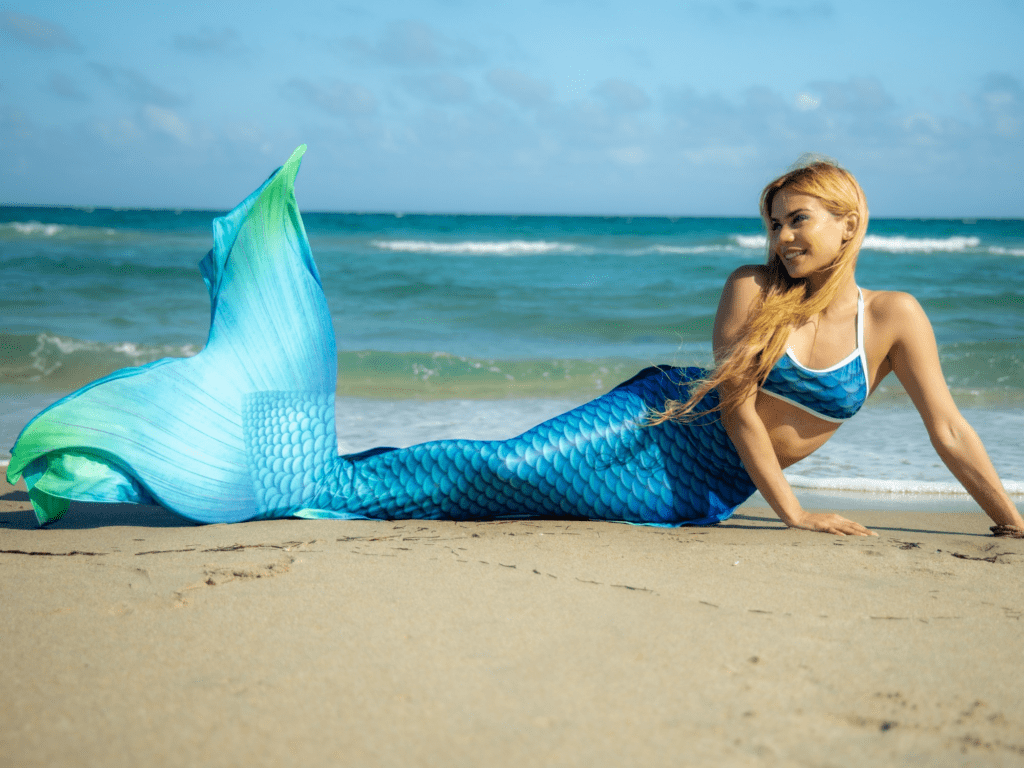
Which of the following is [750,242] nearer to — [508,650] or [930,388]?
[930,388]

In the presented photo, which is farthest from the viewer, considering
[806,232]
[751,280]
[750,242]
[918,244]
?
[918,244]

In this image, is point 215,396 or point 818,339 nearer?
point 818,339

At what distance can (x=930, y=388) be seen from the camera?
8.67ft

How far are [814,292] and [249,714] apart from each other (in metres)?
2.04

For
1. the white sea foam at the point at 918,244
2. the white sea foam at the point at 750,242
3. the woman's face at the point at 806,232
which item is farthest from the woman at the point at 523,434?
the white sea foam at the point at 918,244

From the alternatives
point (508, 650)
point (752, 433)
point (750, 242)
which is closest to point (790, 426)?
point (752, 433)

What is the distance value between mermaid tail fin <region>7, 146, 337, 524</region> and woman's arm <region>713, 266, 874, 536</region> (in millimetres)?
1406

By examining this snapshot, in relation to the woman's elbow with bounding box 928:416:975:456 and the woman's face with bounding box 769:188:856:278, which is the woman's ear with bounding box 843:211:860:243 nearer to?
the woman's face with bounding box 769:188:856:278

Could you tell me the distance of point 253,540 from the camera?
8.65 ft

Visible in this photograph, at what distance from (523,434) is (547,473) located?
16 cm

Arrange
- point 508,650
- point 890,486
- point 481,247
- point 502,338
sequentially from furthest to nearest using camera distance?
point 481,247 → point 502,338 → point 890,486 → point 508,650

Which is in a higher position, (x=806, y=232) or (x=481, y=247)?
(x=481, y=247)

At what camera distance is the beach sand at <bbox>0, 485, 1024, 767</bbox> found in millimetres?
1447

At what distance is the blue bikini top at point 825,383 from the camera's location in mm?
2641
